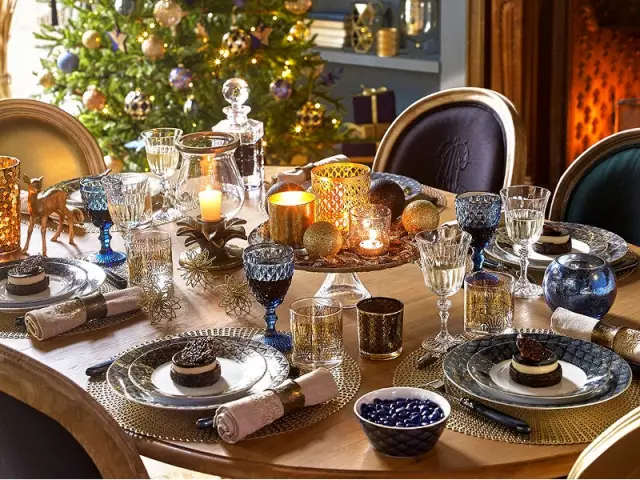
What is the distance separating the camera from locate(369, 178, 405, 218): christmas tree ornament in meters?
1.80

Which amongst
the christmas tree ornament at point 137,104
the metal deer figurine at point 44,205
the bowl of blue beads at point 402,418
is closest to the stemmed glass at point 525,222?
the bowl of blue beads at point 402,418

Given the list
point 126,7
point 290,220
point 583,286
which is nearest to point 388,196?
point 290,220

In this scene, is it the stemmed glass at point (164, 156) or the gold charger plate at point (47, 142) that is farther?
the gold charger plate at point (47, 142)

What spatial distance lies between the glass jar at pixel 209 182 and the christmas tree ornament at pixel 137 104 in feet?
6.87

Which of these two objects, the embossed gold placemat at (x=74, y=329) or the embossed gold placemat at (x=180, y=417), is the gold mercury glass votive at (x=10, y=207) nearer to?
the embossed gold placemat at (x=74, y=329)

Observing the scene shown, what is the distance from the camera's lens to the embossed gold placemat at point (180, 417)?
4.10ft

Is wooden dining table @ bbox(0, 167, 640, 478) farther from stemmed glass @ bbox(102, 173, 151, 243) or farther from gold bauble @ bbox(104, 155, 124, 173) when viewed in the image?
gold bauble @ bbox(104, 155, 124, 173)

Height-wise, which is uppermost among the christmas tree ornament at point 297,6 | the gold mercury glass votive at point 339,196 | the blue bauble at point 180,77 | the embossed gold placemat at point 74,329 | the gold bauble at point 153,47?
the christmas tree ornament at point 297,6

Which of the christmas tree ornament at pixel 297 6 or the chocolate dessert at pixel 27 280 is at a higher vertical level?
the christmas tree ornament at pixel 297 6

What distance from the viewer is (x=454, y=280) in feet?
4.85

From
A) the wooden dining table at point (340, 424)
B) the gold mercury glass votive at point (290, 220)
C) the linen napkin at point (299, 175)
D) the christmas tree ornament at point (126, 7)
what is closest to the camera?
the wooden dining table at point (340, 424)

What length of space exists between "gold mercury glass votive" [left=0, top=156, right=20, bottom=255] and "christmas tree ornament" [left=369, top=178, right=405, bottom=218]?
0.68 meters

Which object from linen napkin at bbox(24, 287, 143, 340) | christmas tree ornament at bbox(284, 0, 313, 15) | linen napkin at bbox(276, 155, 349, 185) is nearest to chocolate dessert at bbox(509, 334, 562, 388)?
linen napkin at bbox(24, 287, 143, 340)

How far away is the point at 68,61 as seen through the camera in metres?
4.01
